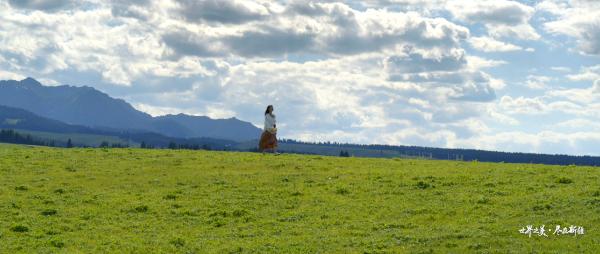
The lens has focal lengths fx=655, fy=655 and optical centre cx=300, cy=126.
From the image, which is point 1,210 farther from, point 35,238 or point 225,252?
point 225,252

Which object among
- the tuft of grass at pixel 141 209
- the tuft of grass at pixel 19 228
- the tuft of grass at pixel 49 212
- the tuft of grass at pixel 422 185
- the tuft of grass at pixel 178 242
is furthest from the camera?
the tuft of grass at pixel 422 185

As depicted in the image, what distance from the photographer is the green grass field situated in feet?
83.0

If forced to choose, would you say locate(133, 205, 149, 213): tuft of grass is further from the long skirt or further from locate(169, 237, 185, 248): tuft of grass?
the long skirt

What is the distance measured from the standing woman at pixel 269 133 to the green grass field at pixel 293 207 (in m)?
6.35

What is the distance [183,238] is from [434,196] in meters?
12.9

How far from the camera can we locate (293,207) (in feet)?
104

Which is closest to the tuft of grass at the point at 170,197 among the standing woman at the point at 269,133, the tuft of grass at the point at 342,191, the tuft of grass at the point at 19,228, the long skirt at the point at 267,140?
the tuft of grass at the point at 19,228

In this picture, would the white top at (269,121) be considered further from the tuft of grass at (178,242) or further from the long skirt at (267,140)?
the tuft of grass at (178,242)

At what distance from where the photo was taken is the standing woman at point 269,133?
51.0 metres

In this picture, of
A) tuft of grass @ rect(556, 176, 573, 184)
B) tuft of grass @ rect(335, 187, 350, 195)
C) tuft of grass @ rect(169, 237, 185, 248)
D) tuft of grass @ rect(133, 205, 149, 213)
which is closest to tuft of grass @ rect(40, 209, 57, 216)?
tuft of grass @ rect(133, 205, 149, 213)

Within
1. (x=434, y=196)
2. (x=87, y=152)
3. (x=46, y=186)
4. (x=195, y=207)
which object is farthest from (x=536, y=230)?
(x=87, y=152)

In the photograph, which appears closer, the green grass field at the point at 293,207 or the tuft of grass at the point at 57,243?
the green grass field at the point at 293,207

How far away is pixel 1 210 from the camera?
104 ft

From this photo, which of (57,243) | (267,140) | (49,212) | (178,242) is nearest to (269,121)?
(267,140)
